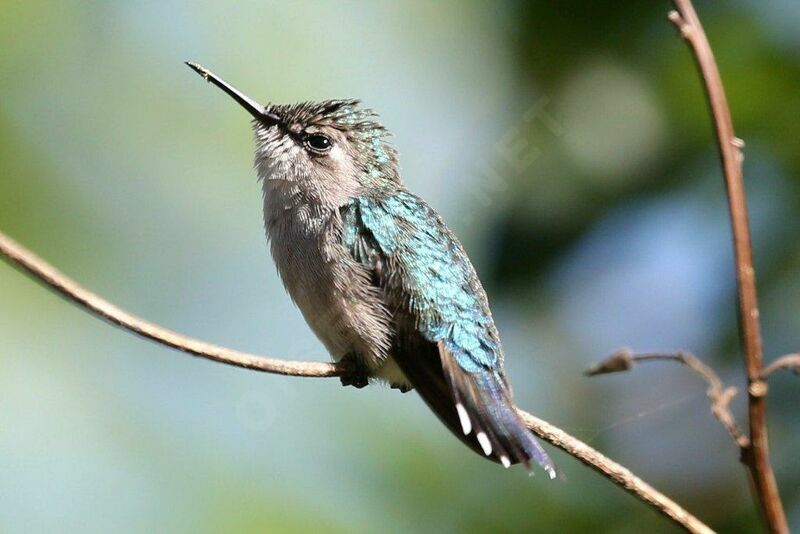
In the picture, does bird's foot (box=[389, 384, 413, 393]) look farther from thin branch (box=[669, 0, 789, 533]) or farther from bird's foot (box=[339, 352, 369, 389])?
thin branch (box=[669, 0, 789, 533])

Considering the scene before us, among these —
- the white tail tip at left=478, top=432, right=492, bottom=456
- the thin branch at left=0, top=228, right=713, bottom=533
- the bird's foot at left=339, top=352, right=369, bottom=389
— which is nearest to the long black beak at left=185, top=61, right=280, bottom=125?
the bird's foot at left=339, top=352, right=369, bottom=389

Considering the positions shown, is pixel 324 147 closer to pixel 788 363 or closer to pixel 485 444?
pixel 485 444

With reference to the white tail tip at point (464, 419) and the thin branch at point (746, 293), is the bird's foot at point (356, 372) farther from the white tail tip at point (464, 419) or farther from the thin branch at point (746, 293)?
the thin branch at point (746, 293)

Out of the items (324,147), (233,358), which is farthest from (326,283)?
(233,358)

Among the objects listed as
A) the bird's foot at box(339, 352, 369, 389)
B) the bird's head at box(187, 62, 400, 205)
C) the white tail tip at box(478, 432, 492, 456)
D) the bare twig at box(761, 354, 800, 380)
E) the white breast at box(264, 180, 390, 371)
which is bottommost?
the white tail tip at box(478, 432, 492, 456)

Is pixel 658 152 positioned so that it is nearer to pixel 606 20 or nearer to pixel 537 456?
pixel 606 20

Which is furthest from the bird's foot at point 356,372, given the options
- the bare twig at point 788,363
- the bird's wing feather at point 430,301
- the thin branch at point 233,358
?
the bare twig at point 788,363
